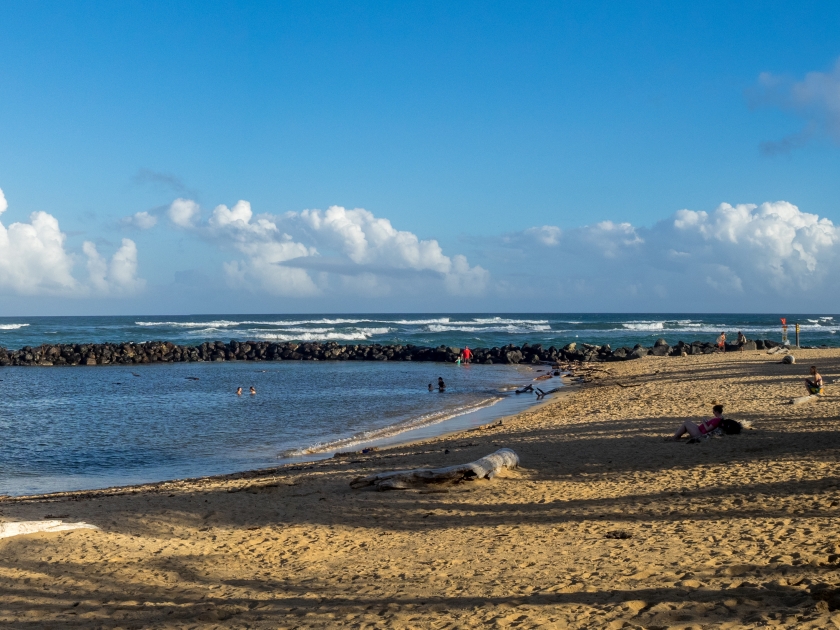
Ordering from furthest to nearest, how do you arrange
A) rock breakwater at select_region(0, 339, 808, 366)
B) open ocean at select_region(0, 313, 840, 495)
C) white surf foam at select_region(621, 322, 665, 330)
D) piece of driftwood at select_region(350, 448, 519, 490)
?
white surf foam at select_region(621, 322, 665, 330) < rock breakwater at select_region(0, 339, 808, 366) < open ocean at select_region(0, 313, 840, 495) < piece of driftwood at select_region(350, 448, 519, 490)

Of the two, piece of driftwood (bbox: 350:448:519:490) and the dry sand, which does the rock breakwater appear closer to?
the dry sand

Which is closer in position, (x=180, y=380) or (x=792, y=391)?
(x=792, y=391)

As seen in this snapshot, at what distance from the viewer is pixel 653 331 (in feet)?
236

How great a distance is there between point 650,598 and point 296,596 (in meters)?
3.21

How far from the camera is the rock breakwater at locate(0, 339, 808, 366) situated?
141ft

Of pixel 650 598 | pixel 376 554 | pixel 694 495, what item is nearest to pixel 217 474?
pixel 376 554

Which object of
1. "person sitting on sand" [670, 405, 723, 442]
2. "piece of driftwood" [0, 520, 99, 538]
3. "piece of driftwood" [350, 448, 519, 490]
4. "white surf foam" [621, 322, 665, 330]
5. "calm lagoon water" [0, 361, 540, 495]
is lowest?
"calm lagoon water" [0, 361, 540, 495]

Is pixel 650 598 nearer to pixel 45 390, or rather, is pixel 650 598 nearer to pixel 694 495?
pixel 694 495

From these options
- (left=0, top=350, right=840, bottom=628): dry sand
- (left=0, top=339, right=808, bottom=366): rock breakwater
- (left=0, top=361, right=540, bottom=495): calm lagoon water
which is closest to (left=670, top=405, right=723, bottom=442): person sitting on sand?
(left=0, top=350, right=840, bottom=628): dry sand

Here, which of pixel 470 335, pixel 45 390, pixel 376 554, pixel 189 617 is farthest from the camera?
pixel 470 335

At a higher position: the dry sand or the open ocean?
the dry sand

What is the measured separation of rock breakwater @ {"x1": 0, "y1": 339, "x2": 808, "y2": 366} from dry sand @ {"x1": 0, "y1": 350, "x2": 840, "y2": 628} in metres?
29.9

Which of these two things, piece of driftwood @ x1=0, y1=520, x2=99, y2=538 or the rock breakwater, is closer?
piece of driftwood @ x1=0, y1=520, x2=99, y2=538

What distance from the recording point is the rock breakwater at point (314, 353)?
43.1 metres
